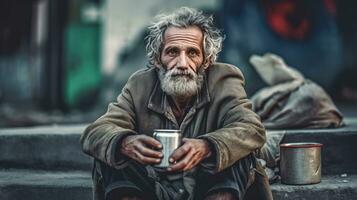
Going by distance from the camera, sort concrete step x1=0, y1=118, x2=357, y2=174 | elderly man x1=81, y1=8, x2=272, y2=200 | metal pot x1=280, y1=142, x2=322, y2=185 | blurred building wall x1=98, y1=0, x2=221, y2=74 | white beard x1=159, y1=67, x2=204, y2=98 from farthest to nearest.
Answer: blurred building wall x1=98, y1=0, x2=221, y2=74 → concrete step x1=0, y1=118, x2=357, y2=174 → metal pot x1=280, y1=142, x2=322, y2=185 → white beard x1=159, y1=67, x2=204, y2=98 → elderly man x1=81, y1=8, x2=272, y2=200

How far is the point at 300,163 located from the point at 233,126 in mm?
912

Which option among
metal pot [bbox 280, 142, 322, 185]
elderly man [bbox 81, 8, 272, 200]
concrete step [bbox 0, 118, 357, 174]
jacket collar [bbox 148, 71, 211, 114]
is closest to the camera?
elderly man [bbox 81, 8, 272, 200]

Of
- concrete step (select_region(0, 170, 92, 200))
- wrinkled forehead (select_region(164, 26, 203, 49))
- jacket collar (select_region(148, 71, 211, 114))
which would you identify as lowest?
concrete step (select_region(0, 170, 92, 200))

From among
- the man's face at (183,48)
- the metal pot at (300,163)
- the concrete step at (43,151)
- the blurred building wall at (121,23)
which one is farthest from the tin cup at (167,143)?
the blurred building wall at (121,23)

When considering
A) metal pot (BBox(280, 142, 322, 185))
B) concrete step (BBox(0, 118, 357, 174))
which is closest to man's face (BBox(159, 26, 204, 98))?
metal pot (BBox(280, 142, 322, 185))

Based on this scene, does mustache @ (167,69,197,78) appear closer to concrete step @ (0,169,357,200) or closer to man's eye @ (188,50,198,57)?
man's eye @ (188,50,198,57)

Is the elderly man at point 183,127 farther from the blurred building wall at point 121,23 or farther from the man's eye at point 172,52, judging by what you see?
the blurred building wall at point 121,23

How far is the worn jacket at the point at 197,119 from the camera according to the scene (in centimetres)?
368

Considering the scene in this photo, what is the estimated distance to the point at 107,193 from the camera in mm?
3699

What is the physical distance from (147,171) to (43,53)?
359 inches

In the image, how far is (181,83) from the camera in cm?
384

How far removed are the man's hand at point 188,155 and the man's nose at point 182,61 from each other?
48 centimetres

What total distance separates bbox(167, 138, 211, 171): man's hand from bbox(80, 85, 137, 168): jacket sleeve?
32 cm

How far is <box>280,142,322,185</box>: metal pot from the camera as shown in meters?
4.46
